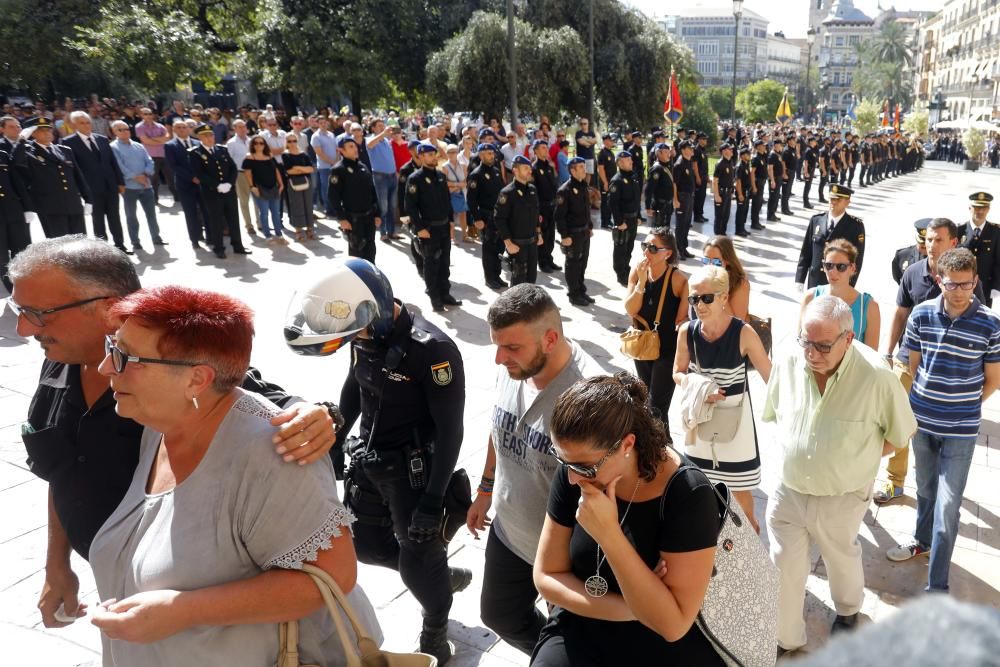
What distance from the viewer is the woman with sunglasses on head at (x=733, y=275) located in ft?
15.3

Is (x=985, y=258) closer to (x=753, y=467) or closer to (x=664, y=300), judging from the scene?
(x=664, y=300)

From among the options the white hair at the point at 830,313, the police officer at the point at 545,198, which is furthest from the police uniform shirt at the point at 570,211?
the white hair at the point at 830,313

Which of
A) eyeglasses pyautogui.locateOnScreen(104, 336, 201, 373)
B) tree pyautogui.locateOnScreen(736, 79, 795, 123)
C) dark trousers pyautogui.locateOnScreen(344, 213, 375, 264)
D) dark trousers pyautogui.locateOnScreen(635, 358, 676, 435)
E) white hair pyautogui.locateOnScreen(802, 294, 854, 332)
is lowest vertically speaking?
dark trousers pyautogui.locateOnScreen(635, 358, 676, 435)

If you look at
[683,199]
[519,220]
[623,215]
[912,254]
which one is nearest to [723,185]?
[683,199]

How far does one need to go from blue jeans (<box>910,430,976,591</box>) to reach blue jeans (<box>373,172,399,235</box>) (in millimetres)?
10210

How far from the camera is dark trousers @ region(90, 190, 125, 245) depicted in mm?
10461

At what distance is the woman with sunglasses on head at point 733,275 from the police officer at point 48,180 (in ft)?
26.7

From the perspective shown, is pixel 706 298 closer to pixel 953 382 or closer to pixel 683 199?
pixel 953 382

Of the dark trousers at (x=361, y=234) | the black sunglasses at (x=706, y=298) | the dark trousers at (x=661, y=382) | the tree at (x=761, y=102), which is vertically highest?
the tree at (x=761, y=102)

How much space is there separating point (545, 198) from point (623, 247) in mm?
1754

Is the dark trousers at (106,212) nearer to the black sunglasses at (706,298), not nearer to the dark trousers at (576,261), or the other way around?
the dark trousers at (576,261)

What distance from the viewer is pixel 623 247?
10.2 meters

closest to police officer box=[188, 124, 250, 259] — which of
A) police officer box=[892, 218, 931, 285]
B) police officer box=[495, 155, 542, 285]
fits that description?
police officer box=[495, 155, 542, 285]

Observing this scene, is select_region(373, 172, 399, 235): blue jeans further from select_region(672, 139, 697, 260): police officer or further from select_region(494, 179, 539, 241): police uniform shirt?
select_region(672, 139, 697, 260): police officer
